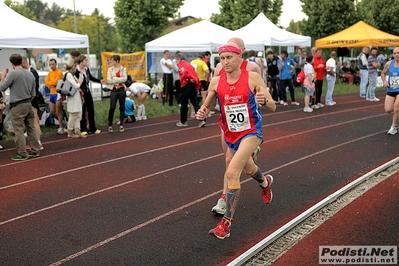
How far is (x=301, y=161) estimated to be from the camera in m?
9.29

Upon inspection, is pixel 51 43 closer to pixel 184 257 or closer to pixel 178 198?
pixel 178 198

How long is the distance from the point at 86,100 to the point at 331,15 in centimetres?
2818

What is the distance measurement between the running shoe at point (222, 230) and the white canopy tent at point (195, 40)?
14.3m

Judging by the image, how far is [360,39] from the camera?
2555 centimetres

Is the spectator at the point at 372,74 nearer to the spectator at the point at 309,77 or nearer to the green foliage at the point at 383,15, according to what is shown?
the spectator at the point at 309,77

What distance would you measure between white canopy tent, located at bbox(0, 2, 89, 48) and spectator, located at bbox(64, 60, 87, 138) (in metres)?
0.85

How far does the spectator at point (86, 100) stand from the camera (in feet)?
41.7

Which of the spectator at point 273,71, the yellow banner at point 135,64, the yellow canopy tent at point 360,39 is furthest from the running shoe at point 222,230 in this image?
the yellow canopy tent at point 360,39

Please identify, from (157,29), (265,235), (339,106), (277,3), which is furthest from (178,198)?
(277,3)

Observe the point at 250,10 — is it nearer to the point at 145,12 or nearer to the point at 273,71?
the point at 145,12

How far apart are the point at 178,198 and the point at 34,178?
113 inches

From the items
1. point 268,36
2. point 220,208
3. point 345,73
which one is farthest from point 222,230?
point 345,73

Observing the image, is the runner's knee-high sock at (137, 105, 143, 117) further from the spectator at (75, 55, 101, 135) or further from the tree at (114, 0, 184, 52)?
the tree at (114, 0, 184, 52)

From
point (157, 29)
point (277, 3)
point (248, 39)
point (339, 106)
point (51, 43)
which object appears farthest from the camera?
point (277, 3)
